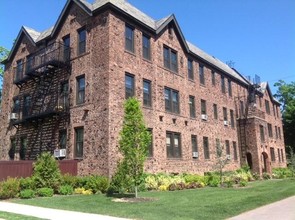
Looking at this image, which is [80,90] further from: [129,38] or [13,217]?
[13,217]

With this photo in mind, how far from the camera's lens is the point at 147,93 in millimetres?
21734

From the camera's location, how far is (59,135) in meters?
21.1

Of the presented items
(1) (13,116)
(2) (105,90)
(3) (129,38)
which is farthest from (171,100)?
(1) (13,116)

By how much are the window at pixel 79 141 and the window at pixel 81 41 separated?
537 cm

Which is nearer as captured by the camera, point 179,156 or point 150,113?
point 150,113

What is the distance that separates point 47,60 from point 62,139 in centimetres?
602

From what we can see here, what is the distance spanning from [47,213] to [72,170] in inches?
345

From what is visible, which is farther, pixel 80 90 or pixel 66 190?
pixel 80 90

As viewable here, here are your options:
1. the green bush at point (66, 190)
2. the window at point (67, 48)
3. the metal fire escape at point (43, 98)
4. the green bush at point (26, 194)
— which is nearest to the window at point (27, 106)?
the metal fire escape at point (43, 98)

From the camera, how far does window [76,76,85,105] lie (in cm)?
2033

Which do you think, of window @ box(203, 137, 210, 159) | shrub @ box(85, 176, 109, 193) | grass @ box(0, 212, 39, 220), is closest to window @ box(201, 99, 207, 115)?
window @ box(203, 137, 210, 159)

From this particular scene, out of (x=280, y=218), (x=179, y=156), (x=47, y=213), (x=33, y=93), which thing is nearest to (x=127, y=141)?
(x=47, y=213)

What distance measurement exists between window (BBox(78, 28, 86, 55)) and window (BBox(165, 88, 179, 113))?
685cm

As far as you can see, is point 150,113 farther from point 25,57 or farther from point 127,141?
point 25,57
